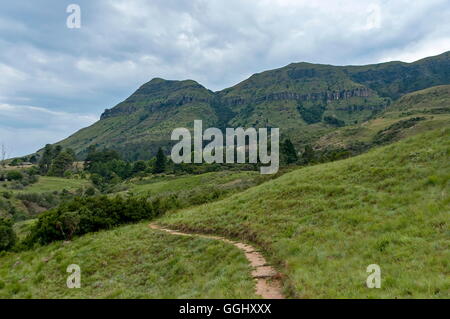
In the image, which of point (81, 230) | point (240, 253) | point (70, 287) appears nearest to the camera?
point (240, 253)

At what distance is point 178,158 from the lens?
143 meters

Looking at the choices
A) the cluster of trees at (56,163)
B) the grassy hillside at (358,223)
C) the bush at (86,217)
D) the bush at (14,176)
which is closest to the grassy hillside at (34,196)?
the bush at (14,176)

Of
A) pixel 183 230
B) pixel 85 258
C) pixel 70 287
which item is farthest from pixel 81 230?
pixel 70 287

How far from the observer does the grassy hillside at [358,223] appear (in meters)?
9.46

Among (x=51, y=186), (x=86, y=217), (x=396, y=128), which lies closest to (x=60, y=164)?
(x=51, y=186)

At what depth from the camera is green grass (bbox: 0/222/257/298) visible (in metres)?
12.4

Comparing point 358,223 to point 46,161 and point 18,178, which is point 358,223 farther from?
point 46,161

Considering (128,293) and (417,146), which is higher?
(417,146)

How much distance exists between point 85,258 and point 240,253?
38.9 ft

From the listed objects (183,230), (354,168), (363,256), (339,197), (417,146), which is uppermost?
(417,146)

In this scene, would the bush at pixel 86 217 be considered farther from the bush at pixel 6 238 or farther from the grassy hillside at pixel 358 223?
the grassy hillside at pixel 358 223

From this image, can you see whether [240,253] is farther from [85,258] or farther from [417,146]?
[417,146]

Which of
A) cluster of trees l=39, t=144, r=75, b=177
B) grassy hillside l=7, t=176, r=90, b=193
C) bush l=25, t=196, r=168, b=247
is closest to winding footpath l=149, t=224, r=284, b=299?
bush l=25, t=196, r=168, b=247

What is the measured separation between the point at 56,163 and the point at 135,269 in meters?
146
